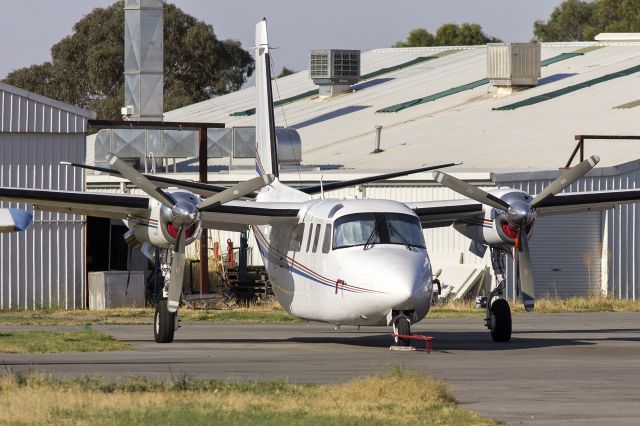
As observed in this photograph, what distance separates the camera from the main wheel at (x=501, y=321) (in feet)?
76.2

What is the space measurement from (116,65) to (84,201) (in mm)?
58566

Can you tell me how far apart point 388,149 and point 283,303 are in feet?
67.2

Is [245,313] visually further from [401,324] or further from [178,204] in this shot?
[401,324]

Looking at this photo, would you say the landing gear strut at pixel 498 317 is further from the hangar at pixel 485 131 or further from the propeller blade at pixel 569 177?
the hangar at pixel 485 131

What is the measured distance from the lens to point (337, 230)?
21.1m

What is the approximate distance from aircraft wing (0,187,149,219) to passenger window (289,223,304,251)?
276 centimetres

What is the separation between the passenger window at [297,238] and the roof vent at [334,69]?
32.3m

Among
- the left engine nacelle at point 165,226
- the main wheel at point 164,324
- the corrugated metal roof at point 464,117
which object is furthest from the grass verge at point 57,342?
the corrugated metal roof at point 464,117

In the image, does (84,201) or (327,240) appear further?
(84,201)

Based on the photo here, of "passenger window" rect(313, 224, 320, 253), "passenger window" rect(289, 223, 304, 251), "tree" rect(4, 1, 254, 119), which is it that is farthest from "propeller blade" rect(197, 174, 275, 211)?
"tree" rect(4, 1, 254, 119)

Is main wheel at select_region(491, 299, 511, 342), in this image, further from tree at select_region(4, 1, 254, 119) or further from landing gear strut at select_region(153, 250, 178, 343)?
tree at select_region(4, 1, 254, 119)

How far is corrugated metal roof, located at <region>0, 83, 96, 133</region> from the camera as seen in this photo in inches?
1367

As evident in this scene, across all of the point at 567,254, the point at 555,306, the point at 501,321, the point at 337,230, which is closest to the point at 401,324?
the point at 337,230

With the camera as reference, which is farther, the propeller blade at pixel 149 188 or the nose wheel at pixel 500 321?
the nose wheel at pixel 500 321
